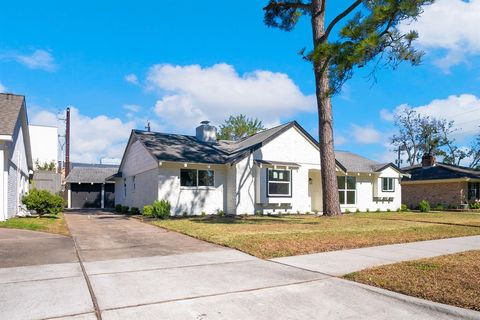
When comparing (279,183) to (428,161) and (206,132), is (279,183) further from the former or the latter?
(428,161)

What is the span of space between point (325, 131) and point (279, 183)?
482 cm

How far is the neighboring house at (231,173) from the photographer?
19.8 meters

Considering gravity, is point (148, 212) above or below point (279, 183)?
A: below

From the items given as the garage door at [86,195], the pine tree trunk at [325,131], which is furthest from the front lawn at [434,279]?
the garage door at [86,195]

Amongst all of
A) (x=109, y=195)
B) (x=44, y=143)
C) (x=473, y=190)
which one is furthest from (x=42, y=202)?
(x=44, y=143)

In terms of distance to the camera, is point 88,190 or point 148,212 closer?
point 148,212

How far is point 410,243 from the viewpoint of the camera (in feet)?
33.2

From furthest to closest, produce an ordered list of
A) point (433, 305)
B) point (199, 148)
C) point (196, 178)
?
point (199, 148), point (196, 178), point (433, 305)

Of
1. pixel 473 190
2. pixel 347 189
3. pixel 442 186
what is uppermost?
pixel 442 186

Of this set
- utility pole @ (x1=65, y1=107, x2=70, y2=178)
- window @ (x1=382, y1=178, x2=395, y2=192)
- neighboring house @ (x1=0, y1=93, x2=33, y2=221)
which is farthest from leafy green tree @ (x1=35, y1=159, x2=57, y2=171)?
window @ (x1=382, y1=178, x2=395, y2=192)

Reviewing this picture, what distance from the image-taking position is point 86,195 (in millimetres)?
35344

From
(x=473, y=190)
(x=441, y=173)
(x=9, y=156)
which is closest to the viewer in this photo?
(x=9, y=156)

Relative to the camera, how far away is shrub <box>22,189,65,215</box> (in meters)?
16.8

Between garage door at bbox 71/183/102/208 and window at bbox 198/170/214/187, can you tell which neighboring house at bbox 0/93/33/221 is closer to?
window at bbox 198/170/214/187
